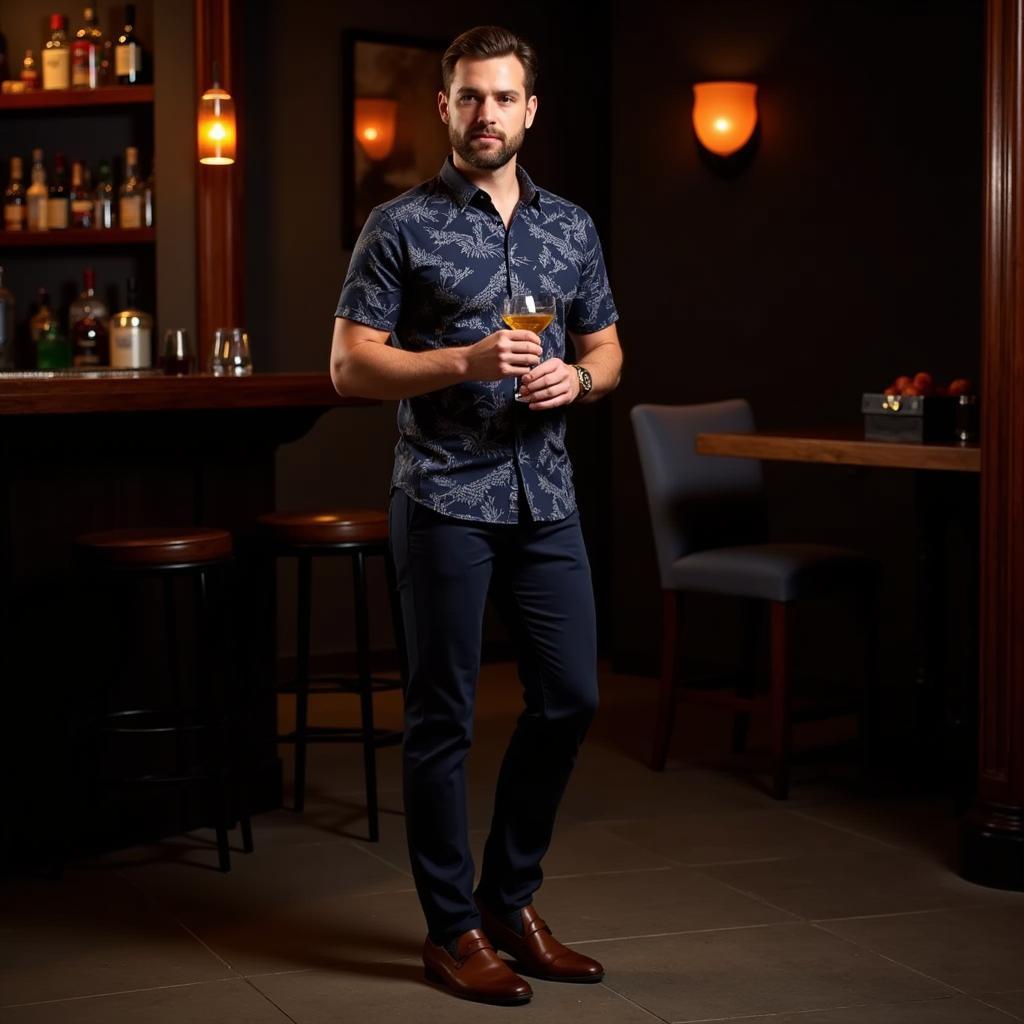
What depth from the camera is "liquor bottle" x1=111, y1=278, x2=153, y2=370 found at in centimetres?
590

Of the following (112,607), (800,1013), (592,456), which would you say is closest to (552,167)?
(592,456)

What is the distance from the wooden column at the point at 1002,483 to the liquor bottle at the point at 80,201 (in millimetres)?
3412

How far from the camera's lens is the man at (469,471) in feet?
9.77

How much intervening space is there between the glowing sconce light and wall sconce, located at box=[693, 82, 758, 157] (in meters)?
1.67

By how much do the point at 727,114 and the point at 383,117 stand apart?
1.29 m

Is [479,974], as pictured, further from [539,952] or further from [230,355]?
[230,355]

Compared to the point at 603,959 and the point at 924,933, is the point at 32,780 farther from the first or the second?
the point at 924,933

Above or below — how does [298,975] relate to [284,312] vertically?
below

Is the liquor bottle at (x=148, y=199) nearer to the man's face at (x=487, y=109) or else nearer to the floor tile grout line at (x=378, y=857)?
the floor tile grout line at (x=378, y=857)

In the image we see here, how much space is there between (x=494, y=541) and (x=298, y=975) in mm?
913

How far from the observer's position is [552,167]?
6902 mm

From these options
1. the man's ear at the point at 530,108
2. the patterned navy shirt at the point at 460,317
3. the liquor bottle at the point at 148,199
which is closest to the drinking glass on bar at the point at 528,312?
the patterned navy shirt at the point at 460,317

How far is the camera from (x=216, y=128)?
5434mm

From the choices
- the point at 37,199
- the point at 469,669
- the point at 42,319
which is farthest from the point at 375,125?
the point at 469,669
